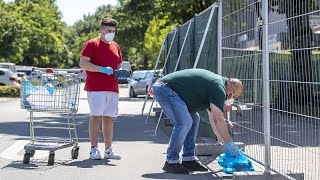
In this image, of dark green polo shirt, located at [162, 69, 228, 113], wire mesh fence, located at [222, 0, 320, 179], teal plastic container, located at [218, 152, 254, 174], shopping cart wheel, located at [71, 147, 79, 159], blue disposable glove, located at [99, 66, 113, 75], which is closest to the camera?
wire mesh fence, located at [222, 0, 320, 179]

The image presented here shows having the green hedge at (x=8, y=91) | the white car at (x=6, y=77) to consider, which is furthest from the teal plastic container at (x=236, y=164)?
the white car at (x=6, y=77)

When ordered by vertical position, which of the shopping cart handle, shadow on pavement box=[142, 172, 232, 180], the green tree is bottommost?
shadow on pavement box=[142, 172, 232, 180]

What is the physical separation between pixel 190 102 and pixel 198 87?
1.10 feet

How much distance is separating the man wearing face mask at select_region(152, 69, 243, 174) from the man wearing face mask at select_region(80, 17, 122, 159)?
135 centimetres

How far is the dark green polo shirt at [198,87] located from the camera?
290 inches

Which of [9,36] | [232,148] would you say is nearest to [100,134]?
[232,148]

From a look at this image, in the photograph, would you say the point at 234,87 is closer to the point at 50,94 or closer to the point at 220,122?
the point at 220,122

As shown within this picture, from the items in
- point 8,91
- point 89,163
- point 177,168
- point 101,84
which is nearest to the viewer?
point 177,168

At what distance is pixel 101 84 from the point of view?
9.23 m

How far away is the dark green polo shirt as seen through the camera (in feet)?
24.2

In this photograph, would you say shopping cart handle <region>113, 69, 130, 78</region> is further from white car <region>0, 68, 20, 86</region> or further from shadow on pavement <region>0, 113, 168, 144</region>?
white car <region>0, 68, 20, 86</region>

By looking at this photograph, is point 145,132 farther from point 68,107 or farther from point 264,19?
point 264,19

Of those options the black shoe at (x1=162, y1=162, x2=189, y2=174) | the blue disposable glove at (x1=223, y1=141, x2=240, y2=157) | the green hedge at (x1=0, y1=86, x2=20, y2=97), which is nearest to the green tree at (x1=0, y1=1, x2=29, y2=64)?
the green hedge at (x1=0, y1=86, x2=20, y2=97)

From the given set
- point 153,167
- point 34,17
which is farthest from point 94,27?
point 153,167
